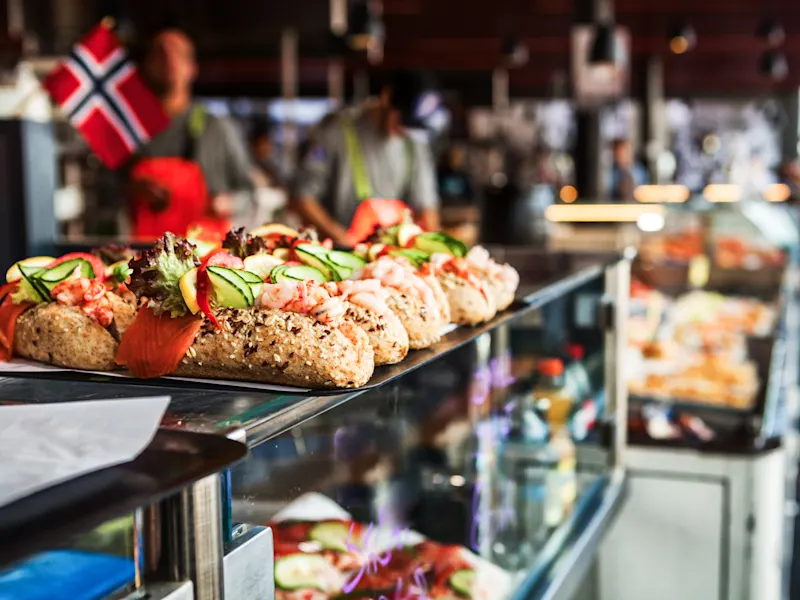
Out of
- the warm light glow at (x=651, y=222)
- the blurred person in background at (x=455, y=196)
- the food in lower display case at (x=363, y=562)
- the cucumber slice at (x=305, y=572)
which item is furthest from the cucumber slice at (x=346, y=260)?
the blurred person in background at (x=455, y=196)

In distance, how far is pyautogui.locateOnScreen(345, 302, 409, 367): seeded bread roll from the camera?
61.9 inches

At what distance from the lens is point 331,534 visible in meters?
1.87

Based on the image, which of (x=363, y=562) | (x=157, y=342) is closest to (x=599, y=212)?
(x=363, y=562)

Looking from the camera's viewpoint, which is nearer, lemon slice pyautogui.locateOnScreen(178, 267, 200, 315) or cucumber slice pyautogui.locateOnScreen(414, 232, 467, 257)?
lemon slice pyautogui.locateOnScreen(178, 267, 200, 315)

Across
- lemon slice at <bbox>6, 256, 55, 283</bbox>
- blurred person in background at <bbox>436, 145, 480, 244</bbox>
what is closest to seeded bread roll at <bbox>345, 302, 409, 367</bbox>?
lemon slice at <bbox>6, 256, 55, 283</bbox>

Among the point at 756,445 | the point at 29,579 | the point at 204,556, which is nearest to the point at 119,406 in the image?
the point at 204,556

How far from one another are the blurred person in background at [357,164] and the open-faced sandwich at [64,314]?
3.73 meters

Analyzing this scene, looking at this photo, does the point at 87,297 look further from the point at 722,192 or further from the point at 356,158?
the point at 722,192

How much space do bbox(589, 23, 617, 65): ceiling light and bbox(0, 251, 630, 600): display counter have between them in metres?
5.16

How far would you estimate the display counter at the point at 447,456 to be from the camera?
1258mm

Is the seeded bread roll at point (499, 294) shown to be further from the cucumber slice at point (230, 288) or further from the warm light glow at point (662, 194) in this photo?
the warm light glow at point (662, 194)

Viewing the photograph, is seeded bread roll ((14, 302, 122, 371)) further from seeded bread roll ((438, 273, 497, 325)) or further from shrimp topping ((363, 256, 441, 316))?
seeded bread roll ((438, 273, 497, 325))

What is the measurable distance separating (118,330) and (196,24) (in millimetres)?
9067

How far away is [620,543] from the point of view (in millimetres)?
3676
